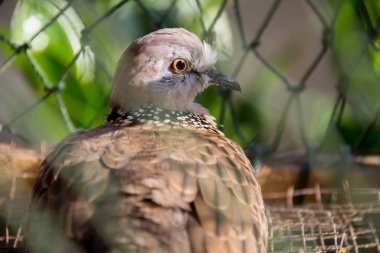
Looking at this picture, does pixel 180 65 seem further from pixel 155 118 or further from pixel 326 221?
pixel 326 221

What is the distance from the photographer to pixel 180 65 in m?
2.42

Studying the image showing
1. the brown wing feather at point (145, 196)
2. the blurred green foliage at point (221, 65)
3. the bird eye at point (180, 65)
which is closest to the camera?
the brown wing feather at point (145, 196)

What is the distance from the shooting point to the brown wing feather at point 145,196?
1750mm

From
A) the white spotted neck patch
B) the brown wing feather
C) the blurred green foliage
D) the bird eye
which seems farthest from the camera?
the blurred green foliage

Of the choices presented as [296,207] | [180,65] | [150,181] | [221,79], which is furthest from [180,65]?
[296,207]

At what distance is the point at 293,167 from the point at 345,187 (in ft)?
0.72

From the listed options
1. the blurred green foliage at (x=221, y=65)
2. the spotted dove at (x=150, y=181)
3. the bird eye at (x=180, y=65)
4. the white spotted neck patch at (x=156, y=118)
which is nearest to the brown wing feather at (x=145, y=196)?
the spotted dove at (x=150, y=181)

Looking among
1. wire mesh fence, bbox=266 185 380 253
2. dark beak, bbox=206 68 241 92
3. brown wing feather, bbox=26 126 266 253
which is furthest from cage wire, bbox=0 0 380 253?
brown wing feather, bbox=26 126 266 253

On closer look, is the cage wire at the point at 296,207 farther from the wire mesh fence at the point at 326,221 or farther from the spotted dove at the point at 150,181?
the spotted dove at the point at 150,181

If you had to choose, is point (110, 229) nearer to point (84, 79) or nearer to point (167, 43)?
point (167, 43)

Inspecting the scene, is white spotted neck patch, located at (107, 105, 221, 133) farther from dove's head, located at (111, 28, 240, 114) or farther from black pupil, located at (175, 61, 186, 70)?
black pupil, located at (175, 61, 186, 70)

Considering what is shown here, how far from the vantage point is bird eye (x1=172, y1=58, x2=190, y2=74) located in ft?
7.88

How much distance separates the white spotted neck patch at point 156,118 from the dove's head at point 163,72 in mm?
21

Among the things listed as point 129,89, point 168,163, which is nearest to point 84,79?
point 129,89
